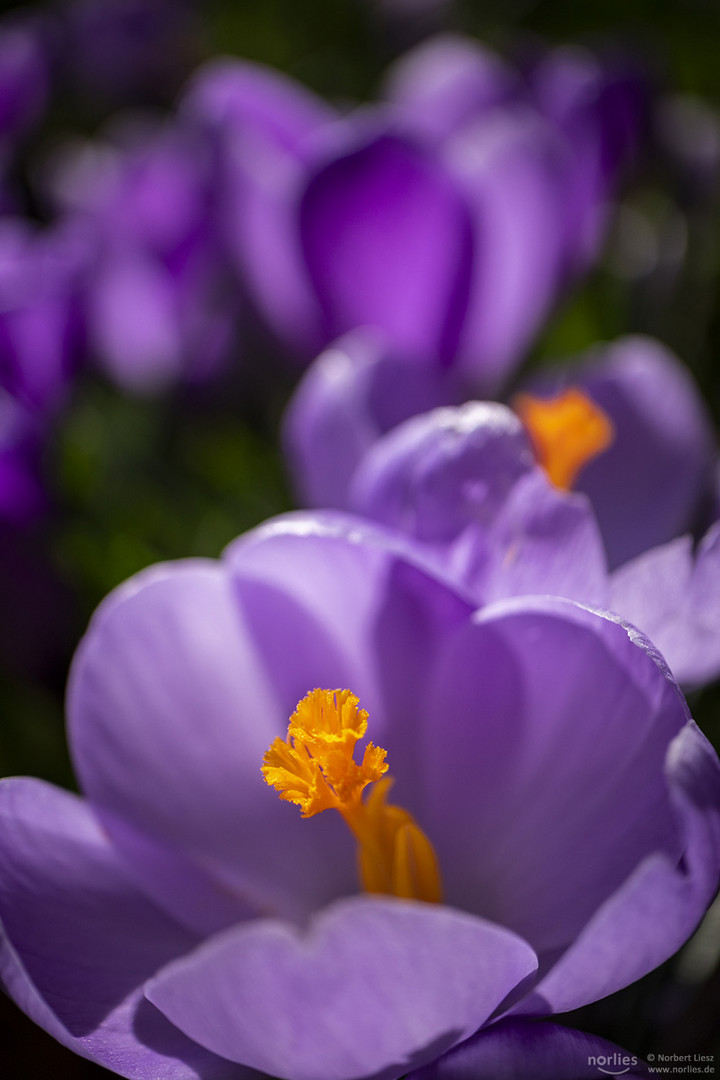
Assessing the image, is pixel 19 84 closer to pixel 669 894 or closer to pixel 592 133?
pixel 592 133

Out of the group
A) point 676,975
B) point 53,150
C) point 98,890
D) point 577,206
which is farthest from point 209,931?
point 53,150

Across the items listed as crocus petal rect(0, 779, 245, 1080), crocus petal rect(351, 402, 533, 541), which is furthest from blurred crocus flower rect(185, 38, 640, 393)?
crocus petal rect(0, 779, 245, 1080)

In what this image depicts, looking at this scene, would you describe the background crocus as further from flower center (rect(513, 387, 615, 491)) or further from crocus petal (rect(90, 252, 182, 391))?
crocus petal (rect(90, 252, 182, 391))

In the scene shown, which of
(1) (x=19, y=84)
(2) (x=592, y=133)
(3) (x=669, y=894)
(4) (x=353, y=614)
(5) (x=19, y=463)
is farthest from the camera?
(1) (x=19, y=84)

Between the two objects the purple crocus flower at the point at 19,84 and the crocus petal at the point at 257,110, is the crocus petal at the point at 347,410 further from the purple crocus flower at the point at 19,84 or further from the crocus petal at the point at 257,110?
the purple crocus flower at the point at 19,84

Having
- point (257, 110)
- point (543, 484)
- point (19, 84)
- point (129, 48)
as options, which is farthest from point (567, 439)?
point (129, 48)

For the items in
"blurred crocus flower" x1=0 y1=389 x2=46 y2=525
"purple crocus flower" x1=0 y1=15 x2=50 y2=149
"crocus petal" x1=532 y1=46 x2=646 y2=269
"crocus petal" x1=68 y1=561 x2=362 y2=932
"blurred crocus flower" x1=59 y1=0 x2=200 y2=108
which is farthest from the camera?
"blurred crocus flower" x1=59 y1=0 x2=200 y2=108

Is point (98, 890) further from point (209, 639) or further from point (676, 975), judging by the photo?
point (676, 975)
